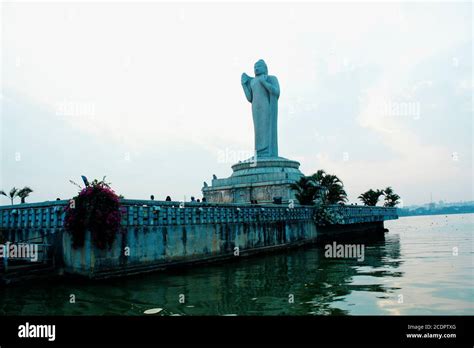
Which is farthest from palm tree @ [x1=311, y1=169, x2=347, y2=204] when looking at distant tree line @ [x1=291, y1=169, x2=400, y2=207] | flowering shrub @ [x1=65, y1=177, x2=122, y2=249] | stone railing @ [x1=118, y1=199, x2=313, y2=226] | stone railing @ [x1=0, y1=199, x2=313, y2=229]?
flowering shrub @ [x1=65, y1=177, x2=122, y2=249]

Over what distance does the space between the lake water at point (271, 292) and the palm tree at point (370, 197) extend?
3552 cm

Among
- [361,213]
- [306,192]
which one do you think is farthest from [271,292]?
[361,213]

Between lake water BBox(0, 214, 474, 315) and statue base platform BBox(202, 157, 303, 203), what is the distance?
20875 mm

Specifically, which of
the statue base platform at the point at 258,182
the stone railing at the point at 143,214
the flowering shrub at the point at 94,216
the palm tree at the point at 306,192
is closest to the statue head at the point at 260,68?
the statue base platform at the point at 258,182

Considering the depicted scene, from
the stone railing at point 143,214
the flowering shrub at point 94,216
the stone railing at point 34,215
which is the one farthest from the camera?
the stone railing at point 143,214

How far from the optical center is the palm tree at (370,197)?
54.1 metres

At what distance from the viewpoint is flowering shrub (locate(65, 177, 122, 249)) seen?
15.6m

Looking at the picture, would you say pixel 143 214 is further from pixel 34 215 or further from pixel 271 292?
pixel 271 292

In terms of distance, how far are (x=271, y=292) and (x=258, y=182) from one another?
2809 centimetres

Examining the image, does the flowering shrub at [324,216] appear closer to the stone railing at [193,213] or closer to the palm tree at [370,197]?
the stone railing at [193,213]

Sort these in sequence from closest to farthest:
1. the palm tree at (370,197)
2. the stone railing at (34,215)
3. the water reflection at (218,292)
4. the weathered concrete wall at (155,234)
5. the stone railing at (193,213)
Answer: the water reflection at (218,292) → the weathered concrete wall at (155,234) → the stone railing at (34,215) → the stone railing at (193,213) → the palm tree at (370,197)

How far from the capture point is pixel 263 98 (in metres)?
44.2
